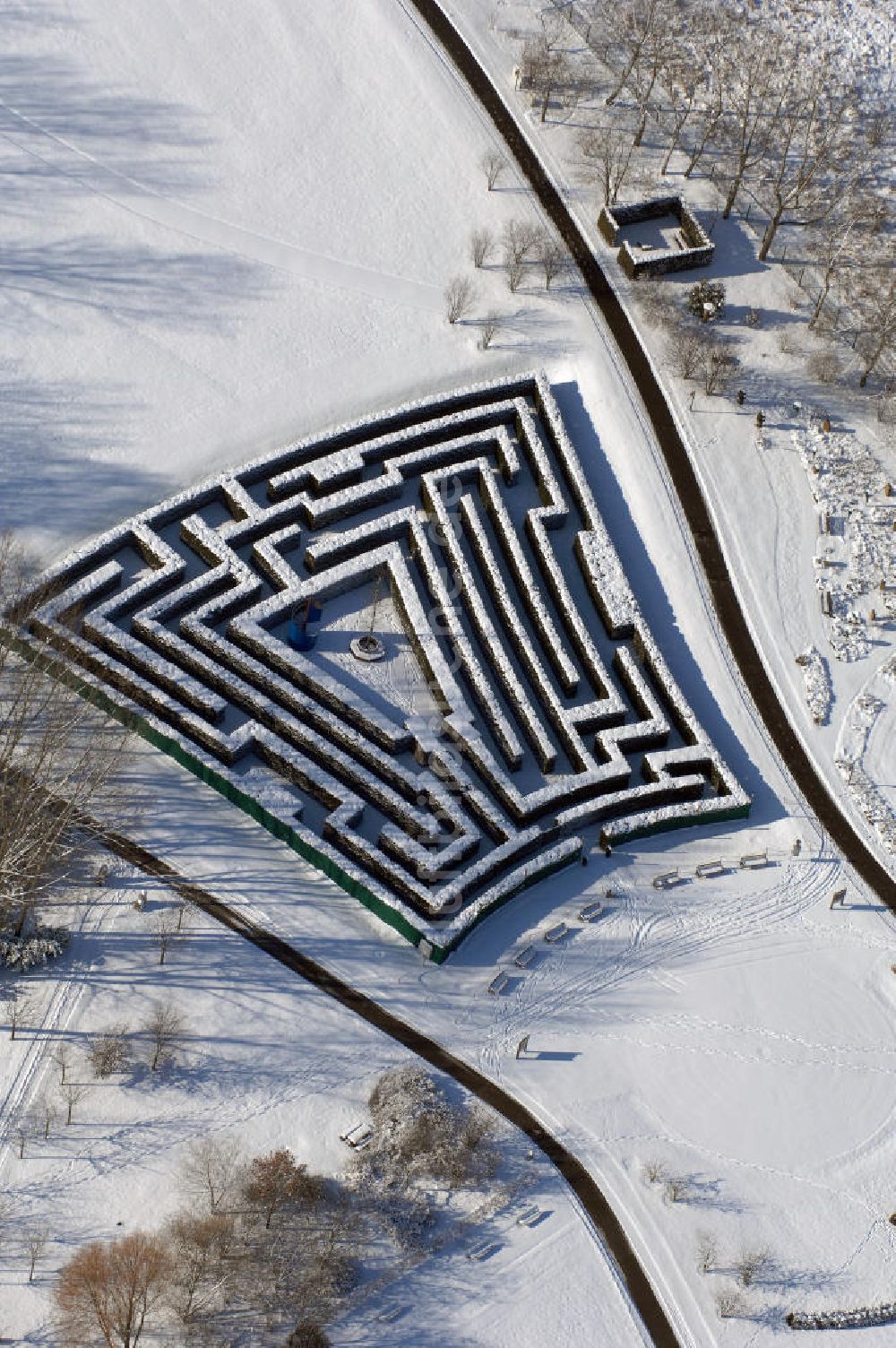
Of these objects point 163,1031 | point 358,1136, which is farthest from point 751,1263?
point 163,1031

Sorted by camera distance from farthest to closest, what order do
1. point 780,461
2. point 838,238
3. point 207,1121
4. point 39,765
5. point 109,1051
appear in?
1. point 838,238
2. point 780,461
3. point 39,765
4. point 109,1051
5. point 207,1121

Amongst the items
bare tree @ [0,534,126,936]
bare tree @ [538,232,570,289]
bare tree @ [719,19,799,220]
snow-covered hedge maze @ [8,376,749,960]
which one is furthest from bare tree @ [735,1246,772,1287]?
bare tree @ [719,19,799,220]

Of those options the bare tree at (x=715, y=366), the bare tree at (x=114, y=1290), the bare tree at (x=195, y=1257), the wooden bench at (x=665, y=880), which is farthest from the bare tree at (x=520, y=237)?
the bare tree at (x=114, y=1290)

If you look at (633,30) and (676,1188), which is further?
(633,30)

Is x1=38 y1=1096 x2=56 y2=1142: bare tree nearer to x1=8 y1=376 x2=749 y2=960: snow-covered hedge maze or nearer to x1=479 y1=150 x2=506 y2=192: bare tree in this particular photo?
x1=8 y1=376 x2=749 y2=960: snow-covered hedge maze

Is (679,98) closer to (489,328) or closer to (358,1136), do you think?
(489,328)

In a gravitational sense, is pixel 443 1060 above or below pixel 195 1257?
above

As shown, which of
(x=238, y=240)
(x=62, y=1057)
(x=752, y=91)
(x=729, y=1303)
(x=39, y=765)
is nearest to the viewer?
(x=729, y=1303)
